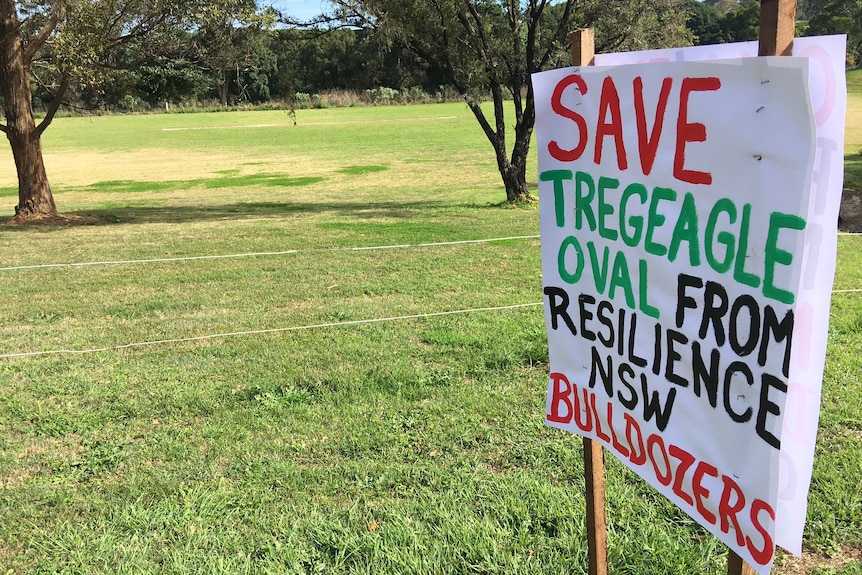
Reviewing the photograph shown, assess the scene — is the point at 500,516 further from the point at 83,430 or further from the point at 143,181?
the point at 143,181

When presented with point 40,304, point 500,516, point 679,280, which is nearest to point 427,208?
point 40,304

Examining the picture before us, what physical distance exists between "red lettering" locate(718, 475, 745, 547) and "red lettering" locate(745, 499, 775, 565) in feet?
0.10

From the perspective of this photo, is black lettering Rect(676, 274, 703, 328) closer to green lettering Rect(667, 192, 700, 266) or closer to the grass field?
green lettering Rect(667, 192, 700, 266)

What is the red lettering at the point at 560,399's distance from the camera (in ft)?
7.21

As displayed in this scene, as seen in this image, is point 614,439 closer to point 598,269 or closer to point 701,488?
point 701,488

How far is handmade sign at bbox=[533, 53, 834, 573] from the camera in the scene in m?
1.40

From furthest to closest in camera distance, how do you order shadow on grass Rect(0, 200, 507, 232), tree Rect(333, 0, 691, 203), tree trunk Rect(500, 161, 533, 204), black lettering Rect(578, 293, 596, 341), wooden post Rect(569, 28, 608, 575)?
tree trunk Rect(500, 161, 533, 204) < shadow on grass Rect(0, 200, 507, 232) < tree Rect(333, 0, 691, 203) < wooden post Rect(569, 28, 608, 575) < black lettering Rect(578, 293, 596, 341)

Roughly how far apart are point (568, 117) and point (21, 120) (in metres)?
13.8

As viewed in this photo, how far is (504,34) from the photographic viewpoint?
47.0ft

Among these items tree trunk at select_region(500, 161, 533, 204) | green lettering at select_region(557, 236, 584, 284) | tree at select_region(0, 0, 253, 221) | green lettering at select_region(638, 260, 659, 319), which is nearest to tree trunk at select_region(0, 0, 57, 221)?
tree at select_region(0, 0, 253, 221)

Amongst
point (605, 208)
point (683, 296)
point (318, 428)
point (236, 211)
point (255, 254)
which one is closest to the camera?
point (683, 296)

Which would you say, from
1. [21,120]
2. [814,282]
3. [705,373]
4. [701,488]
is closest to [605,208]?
[705,373]

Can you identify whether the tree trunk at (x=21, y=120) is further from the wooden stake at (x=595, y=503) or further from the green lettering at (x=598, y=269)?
the wooden stake at (x=595, y=503)

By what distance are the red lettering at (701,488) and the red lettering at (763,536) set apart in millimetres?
131
